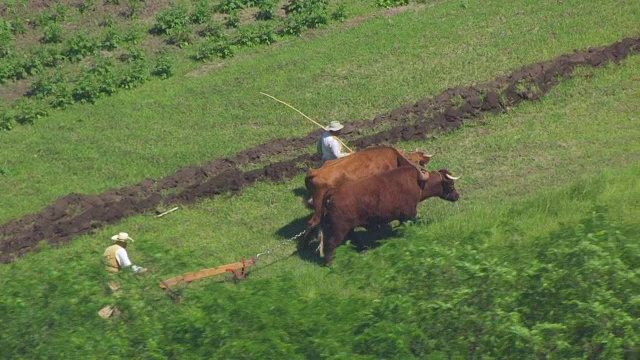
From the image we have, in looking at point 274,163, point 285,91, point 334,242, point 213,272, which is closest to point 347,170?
point 334,242

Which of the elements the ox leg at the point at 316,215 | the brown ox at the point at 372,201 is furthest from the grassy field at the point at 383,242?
the brown ox at the point at 372,201

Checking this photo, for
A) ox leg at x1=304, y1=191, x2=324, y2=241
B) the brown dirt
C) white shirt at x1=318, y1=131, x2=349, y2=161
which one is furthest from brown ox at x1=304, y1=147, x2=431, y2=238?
the brown dirt

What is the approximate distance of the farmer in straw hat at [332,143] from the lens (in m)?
19.8

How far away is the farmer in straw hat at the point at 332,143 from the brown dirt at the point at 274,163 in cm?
137

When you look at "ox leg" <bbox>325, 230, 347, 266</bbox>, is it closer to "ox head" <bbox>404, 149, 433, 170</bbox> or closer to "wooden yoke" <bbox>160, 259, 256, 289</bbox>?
"wooden yoke" <bbox>160, 259, 256, 289</bbox>

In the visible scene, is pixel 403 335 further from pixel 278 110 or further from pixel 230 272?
pixel 278 110

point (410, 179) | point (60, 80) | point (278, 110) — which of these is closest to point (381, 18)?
point (278, 110)

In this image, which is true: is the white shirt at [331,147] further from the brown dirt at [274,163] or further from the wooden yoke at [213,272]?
the wooden yoke at [213,272]

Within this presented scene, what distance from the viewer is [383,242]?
53.3 feet

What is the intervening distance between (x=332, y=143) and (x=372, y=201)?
2.46m

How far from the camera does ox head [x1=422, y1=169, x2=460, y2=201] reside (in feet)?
60.6

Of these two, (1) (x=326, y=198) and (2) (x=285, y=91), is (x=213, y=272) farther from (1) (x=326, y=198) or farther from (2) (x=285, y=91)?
(2) (x=285, y=91)

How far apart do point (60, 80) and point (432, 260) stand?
54.8 ft

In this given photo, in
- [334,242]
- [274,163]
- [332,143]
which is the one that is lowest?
[274,163]
